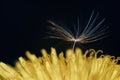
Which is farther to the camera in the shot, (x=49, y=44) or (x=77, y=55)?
(x=49, y=44)

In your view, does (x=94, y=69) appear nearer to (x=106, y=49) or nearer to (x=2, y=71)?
(x=2, y=71)

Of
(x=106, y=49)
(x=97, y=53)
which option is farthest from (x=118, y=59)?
(x=106, y=49)

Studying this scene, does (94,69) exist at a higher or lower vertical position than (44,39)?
lower

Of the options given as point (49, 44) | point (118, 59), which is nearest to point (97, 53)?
point (118, 59)

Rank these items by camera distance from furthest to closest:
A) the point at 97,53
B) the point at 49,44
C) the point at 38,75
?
the point at 49,44 → the point at 97,53 → the point at 38,75

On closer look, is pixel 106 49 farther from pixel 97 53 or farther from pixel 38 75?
pixel 38 75

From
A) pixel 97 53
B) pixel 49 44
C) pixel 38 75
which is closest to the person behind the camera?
pixel 38 75
